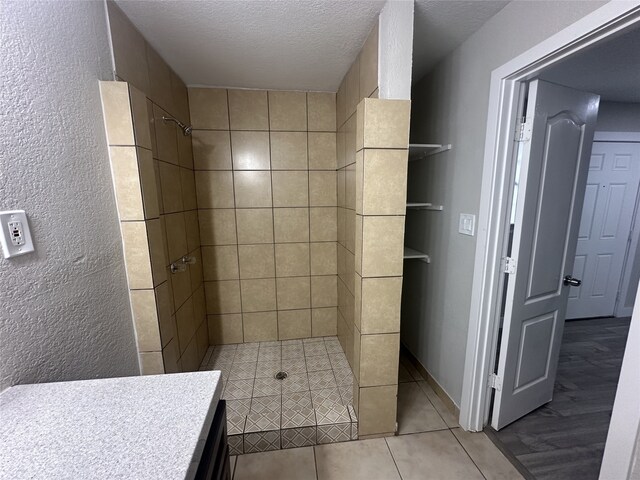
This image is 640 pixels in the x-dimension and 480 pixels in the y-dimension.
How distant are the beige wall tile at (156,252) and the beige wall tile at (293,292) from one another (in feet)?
3.55

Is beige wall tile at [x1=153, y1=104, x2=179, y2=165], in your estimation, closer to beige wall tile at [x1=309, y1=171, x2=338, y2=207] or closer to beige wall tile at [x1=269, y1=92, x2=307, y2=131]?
beige wall tile at [x1=269, y1=92, x2=307, y2=131]

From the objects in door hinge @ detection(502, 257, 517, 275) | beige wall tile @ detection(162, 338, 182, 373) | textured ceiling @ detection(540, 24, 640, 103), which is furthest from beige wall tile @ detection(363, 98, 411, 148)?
beige wall tile @ detection(162, 338, 182, 373)

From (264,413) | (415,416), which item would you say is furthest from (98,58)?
(415,416)

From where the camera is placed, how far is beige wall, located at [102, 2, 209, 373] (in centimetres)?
113

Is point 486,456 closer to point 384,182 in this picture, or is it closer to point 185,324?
point 384,182

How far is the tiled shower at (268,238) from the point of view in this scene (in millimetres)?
1221

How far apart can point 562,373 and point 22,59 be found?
3375mm

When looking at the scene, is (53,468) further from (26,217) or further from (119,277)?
(119,277)

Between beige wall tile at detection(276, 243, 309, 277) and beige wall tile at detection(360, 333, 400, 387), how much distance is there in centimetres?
104

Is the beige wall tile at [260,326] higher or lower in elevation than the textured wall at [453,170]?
lower

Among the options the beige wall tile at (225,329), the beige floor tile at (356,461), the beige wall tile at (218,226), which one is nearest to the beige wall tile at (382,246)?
the beige floor tile at (356,461)

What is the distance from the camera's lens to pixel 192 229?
1.99 meters

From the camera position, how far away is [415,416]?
1650 mm

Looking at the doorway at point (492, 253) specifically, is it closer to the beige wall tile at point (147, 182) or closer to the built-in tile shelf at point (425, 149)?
the built-in tile shelf at point (425, 149)
